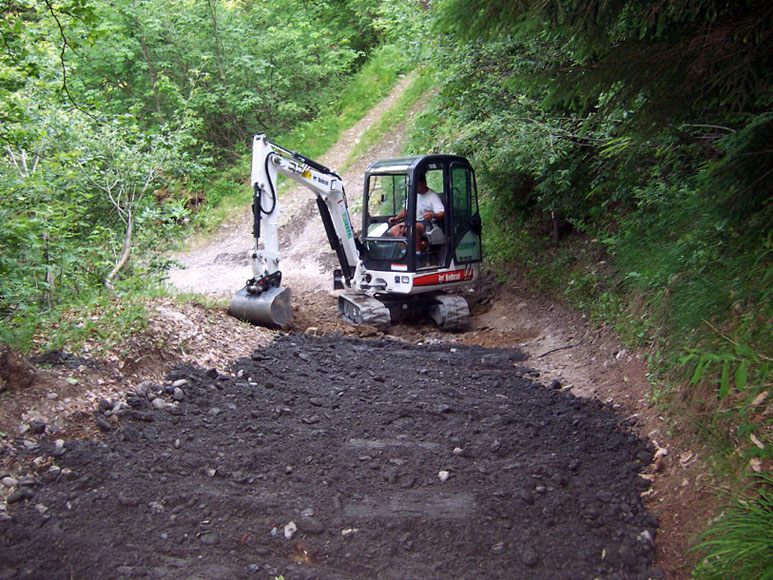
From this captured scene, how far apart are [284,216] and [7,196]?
1161 centimetres

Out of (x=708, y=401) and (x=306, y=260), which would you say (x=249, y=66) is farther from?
(x=708, y=401)

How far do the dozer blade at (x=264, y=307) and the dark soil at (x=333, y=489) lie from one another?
263 cm

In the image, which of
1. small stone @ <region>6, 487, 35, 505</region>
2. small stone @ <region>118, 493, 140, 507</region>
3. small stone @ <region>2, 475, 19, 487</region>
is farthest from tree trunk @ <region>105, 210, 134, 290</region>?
small stone @ <region>118, 493, 140, 507</region>

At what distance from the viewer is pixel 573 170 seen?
839 centimetres

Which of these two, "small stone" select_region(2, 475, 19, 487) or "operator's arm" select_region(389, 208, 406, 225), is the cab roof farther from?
"small stone" select_region(2, 475, 19, 487)

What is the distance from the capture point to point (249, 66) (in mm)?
20969

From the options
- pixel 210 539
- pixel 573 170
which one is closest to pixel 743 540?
pixel 210 539

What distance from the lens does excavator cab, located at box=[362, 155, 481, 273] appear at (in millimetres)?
9156

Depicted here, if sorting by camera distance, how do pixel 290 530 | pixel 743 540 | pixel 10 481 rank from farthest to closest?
pixel 10 481 → pixel 290 530 → pixel 743 540

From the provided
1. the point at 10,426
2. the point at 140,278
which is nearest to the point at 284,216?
the point at 140,278

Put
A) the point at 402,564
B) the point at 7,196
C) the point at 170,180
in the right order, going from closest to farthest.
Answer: the point at 402,564, the point at 7,196, the point at 170,180

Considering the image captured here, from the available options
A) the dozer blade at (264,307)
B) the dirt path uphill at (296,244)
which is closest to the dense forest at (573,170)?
the dozer blade at (264,307)

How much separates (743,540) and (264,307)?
6432 millimetres

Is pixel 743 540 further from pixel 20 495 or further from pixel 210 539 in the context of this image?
pixel 20 495
